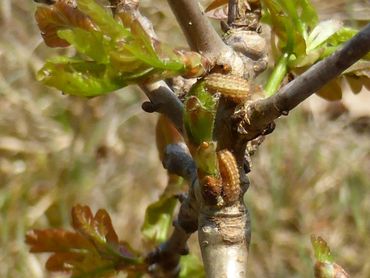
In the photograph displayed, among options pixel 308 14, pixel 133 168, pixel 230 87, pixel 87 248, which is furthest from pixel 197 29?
pixel 133 168

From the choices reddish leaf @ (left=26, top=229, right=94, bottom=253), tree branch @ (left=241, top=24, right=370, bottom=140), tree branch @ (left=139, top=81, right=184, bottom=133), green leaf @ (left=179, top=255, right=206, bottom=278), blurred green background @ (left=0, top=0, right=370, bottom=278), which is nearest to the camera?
tree branch @ (left=241, top=24, right=370, bottom=140)

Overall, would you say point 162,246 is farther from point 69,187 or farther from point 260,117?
point 69,187

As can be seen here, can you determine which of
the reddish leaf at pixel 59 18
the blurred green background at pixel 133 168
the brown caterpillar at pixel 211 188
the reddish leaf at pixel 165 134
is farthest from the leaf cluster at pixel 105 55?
the blurred green background at pixel 133 168

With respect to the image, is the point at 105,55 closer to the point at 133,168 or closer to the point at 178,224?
the point at 178,224

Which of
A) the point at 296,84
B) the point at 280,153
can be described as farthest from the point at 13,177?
the point at 296,84

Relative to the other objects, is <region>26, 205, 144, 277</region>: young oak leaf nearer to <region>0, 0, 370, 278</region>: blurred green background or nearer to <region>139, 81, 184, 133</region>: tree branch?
<region>139, 81, 184, 133</region>: tree branch

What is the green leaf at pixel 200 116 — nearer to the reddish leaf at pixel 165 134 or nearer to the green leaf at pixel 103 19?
the green leaf at pixel 103 19

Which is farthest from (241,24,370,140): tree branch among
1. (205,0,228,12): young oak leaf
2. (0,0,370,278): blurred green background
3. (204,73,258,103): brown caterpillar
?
(0,0,370,278): blurred green background
